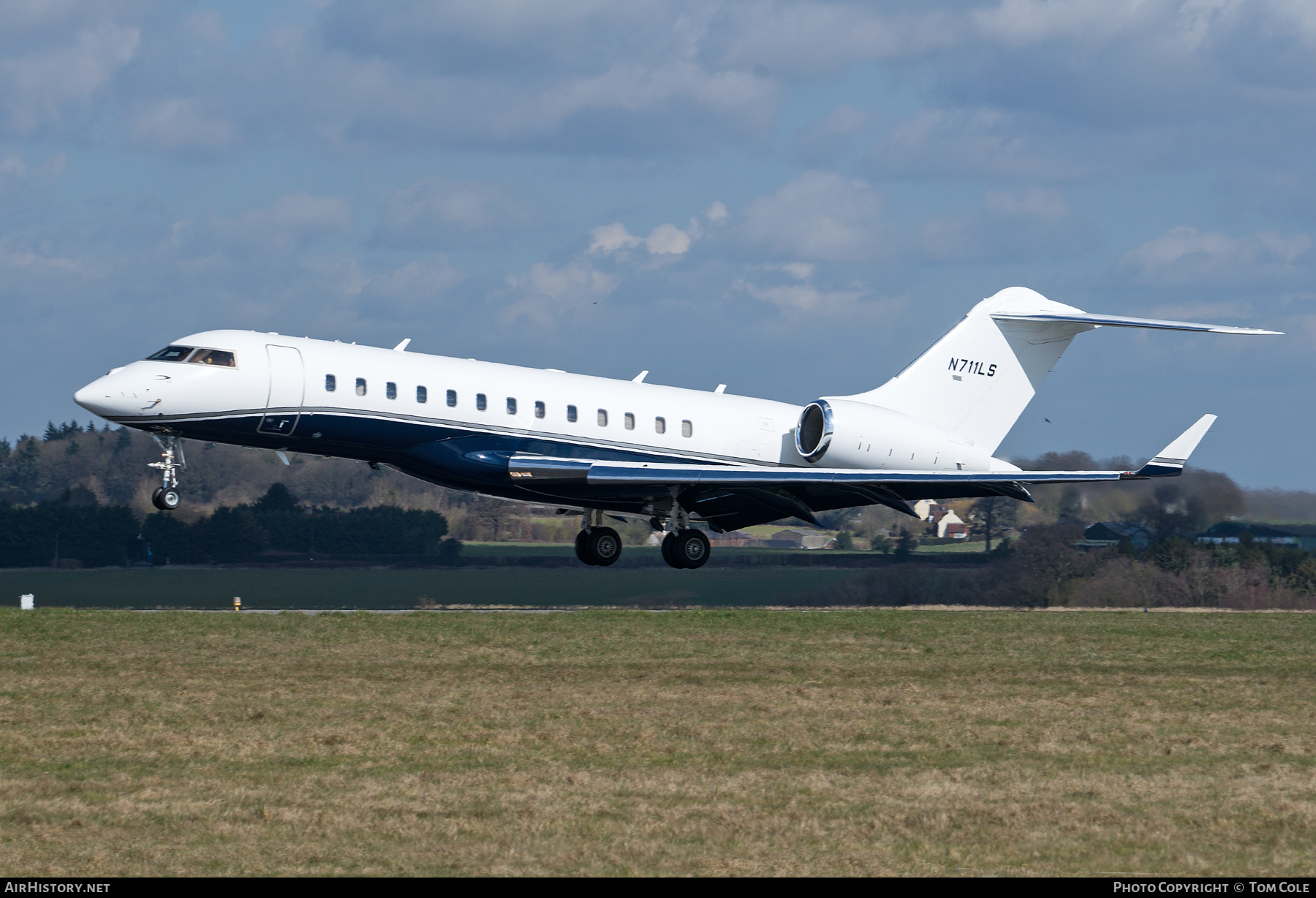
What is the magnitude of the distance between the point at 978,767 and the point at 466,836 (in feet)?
20.2

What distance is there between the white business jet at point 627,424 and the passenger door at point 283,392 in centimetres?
3

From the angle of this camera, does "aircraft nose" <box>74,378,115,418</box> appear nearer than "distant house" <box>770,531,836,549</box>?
Yes

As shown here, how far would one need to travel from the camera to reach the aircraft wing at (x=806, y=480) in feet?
88.1

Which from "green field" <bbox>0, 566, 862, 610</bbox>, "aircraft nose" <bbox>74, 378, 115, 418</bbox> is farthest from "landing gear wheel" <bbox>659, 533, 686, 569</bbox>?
"green field" <bbox>0, 566, 862, 610</bbox>

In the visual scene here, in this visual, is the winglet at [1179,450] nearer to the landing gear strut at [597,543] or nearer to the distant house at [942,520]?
the landing gear strut at [597,543]

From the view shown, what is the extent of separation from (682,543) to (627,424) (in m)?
3.23

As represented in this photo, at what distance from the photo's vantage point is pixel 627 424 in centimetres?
2852

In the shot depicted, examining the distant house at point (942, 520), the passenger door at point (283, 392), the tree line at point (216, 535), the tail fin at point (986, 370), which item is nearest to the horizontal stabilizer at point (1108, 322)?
the tail fin at point (986, 370)

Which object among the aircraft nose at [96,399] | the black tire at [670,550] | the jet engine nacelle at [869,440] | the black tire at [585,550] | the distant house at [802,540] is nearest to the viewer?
the aircraft nose at [96,399]

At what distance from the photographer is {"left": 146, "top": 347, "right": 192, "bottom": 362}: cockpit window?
24.6 m

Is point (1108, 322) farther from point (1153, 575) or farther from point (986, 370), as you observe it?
point (1153, 575)

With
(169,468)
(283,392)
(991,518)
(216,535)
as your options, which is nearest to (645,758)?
(283,392)

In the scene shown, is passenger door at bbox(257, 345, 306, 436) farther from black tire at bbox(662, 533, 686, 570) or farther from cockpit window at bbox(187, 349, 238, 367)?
black tire at bbox(662, 533, 686, 570)

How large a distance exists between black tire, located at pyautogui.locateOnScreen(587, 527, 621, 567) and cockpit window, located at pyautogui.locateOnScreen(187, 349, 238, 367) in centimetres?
980
